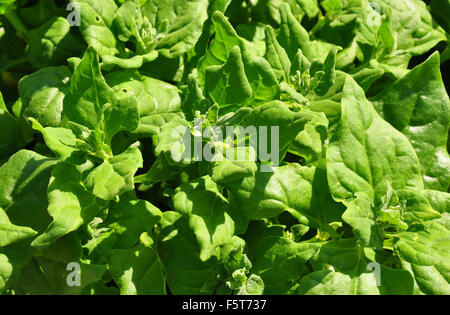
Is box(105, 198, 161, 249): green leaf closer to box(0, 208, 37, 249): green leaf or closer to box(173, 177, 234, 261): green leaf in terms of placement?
box(173, 177, 234, 261): green leaf

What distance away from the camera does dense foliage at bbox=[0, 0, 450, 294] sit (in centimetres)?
198

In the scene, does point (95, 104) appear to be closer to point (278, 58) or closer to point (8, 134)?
point (8, 134)

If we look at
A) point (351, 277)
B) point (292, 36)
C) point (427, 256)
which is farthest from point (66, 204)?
point (427, 256)

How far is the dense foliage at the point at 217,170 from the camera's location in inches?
78.0

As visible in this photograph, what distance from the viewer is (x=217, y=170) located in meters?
1.90

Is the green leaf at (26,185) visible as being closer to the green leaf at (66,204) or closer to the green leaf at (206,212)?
the green leaf at (66,204)

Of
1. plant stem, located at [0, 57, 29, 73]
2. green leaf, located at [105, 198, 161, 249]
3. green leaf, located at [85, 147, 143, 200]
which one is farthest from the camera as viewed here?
plant stem, located at [0, 57, 29, 73]

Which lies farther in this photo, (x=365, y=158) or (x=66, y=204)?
(x=365, y=158)

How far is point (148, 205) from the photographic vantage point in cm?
215

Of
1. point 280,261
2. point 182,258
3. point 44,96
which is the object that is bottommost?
point 182,258

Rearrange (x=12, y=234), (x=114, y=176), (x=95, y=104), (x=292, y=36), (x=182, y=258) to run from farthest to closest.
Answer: (x=292, y=36) → (x=182, y=258) → (x=95, y=104) → (x=12, y=234) → (x=114, y=176)

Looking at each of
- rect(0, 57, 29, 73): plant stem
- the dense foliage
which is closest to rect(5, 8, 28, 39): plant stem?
rect(0, 57, 29, 73): plant stem

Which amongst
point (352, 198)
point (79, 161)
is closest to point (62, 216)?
point (79, 161)

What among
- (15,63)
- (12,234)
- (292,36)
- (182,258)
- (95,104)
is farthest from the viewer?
(15,63)
